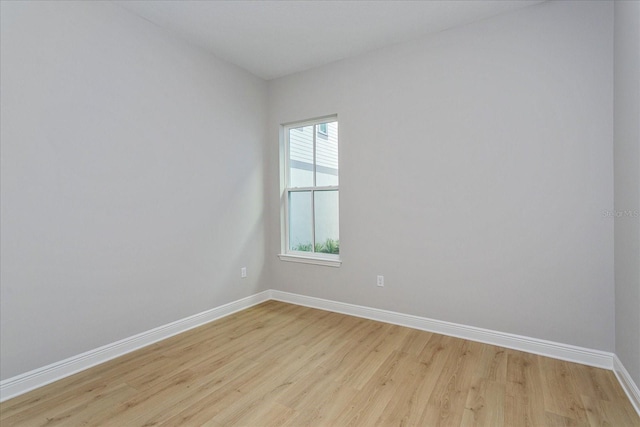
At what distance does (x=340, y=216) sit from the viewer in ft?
11.7

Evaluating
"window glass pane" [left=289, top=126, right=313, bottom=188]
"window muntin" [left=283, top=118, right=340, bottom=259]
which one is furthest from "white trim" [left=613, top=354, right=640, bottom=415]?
"window glass pane" [left=289, top=126, right=313, bottom=188]

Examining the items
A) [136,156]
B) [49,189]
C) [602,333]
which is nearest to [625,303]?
[602,333]

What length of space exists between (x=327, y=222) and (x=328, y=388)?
199cm

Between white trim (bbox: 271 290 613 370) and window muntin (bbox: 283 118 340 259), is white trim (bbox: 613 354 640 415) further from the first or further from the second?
window muntin (bbox: 283 118 340 259)

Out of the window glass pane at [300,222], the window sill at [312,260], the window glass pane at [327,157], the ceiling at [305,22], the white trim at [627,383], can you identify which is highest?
the ceiling at [305,22]

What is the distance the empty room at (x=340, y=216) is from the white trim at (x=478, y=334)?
2 centimetres

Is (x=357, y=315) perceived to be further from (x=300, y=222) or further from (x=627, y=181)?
(x=627, y=181)

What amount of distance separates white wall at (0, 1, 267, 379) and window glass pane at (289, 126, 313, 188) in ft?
2.51

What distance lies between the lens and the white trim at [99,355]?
2.05m

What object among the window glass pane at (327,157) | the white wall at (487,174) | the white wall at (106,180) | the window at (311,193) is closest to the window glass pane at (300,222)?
the window at (311,193)

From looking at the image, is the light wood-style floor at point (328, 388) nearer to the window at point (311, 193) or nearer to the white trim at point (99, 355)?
the white trim at point (99, 355)

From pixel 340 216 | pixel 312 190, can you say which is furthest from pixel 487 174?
pixel 312 190

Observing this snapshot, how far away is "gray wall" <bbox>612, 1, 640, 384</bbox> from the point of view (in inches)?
72.5

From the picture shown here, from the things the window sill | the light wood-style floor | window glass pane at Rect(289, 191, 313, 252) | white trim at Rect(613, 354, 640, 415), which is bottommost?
the light wood-style floor
